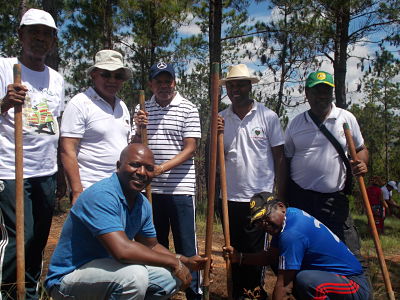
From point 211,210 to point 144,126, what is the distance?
32.3 inches

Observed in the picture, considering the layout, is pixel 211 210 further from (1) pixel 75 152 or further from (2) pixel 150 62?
(2) pixel 150 62

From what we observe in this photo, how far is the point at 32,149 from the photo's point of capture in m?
2.93

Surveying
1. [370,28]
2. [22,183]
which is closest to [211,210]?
[22,183]

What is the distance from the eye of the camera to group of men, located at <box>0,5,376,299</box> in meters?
2.39

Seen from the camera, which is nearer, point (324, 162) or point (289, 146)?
point (324, 162)

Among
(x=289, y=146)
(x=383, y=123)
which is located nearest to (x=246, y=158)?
(x=289, y=146)

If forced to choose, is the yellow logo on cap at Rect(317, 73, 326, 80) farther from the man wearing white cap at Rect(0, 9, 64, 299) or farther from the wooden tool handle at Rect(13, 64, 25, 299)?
the wooden tool handle at Rect(13, 64, 25, 299)

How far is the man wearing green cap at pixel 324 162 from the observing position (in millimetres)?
3334

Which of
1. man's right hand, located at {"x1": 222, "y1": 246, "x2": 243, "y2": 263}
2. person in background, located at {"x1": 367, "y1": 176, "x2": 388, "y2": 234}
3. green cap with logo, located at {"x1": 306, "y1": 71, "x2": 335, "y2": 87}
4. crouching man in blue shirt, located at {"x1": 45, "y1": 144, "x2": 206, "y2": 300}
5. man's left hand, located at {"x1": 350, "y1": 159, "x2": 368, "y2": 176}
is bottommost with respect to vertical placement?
person in background, located at {"x1": 367, "y1": 176, "x2": 388, "y2": 234}

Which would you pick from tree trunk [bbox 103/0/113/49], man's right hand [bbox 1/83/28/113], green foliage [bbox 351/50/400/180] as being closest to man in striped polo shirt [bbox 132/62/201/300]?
man's right hand [bbox 1/83/28/113]

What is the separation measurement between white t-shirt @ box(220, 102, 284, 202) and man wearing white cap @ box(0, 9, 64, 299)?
136 cm

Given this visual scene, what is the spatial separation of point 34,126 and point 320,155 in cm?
211

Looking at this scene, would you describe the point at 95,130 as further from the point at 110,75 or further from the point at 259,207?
the point at 259,207

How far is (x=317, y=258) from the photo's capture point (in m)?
2.90
